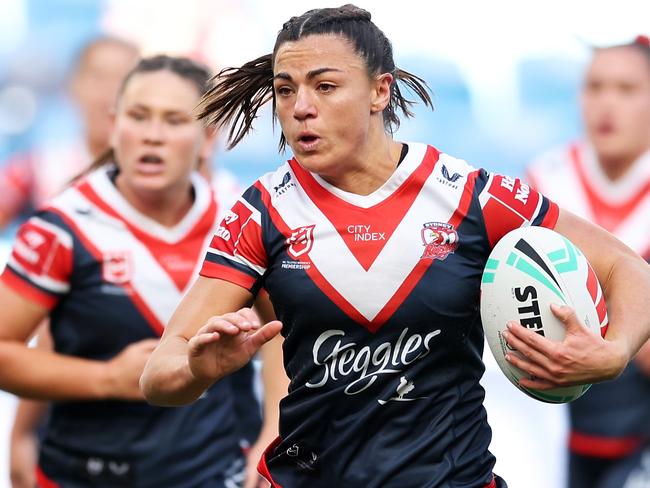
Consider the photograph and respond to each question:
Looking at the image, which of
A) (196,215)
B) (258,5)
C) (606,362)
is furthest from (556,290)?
(258,5)

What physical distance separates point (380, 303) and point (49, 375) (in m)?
1.74

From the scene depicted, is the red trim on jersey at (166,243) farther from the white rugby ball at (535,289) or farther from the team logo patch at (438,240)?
the white rugby ball at (535,289)

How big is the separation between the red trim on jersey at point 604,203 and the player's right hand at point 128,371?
317 cm

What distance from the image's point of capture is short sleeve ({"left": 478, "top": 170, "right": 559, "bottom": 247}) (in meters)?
3.74

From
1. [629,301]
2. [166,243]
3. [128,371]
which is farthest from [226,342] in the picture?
[166,243]

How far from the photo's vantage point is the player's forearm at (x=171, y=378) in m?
3.51

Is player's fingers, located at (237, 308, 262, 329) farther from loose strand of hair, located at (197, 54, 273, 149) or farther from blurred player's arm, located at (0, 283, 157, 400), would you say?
blurred player's arm, located at (0, 283, 157, 400)

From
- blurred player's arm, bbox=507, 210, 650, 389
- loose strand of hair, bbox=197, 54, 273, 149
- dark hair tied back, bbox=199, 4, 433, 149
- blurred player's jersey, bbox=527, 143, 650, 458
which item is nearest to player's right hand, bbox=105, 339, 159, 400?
dark hair tied back, bbox=199, 4, 433, 149

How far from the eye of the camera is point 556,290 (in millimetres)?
3539

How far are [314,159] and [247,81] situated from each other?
49 cm

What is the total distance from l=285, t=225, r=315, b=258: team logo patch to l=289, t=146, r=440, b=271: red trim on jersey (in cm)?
7

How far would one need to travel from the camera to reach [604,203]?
7484 mm

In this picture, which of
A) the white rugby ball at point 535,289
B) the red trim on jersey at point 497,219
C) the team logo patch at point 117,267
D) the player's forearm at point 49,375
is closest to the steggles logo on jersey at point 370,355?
the white rugby ball at point 535,289

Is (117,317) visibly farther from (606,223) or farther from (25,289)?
(606,223)
